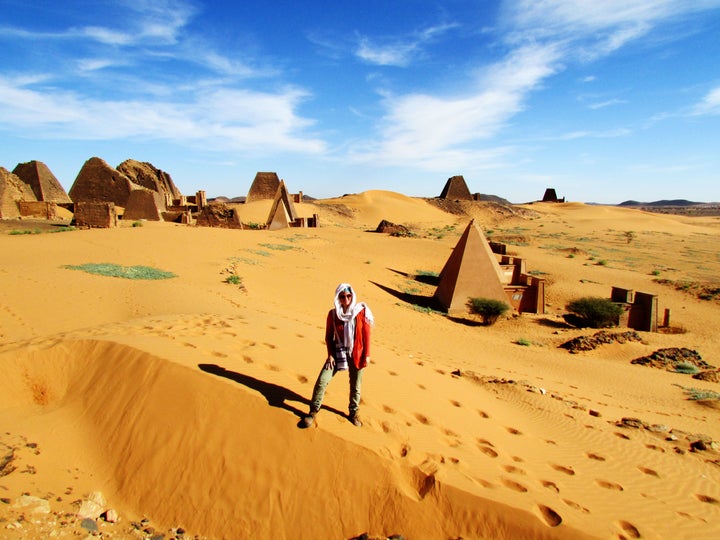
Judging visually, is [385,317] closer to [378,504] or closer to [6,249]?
[378,504]

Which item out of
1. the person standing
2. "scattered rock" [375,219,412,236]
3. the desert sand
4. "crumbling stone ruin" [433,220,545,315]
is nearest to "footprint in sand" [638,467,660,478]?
the desert sand

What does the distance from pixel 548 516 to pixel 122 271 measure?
33.2ft

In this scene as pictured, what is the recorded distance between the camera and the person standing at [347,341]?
3588 millimetres

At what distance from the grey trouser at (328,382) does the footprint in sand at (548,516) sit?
153cm

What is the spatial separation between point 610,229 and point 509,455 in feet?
156

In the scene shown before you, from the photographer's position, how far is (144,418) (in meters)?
3.68

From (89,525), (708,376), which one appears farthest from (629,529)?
(708,376)

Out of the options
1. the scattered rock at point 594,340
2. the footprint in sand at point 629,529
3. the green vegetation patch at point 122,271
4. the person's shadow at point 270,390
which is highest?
the green vegetation patch at point 122,271

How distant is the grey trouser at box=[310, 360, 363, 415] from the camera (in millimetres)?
3533

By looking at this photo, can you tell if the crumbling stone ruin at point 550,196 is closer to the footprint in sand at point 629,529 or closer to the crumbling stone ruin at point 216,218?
the crumbling stone ruin at point 216,218

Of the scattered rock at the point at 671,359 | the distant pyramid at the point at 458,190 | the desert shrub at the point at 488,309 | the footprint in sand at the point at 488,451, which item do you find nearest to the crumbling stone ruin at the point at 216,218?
the desert shrub at the point at 488,309

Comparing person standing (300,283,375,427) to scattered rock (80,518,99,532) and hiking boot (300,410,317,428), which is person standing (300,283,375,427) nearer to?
hiking boot (300,410,317,428)

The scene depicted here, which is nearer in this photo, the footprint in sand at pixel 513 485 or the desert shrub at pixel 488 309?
the footprint in sand at pixel 513 485

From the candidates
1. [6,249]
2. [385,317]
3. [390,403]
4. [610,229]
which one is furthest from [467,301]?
[610,229]
